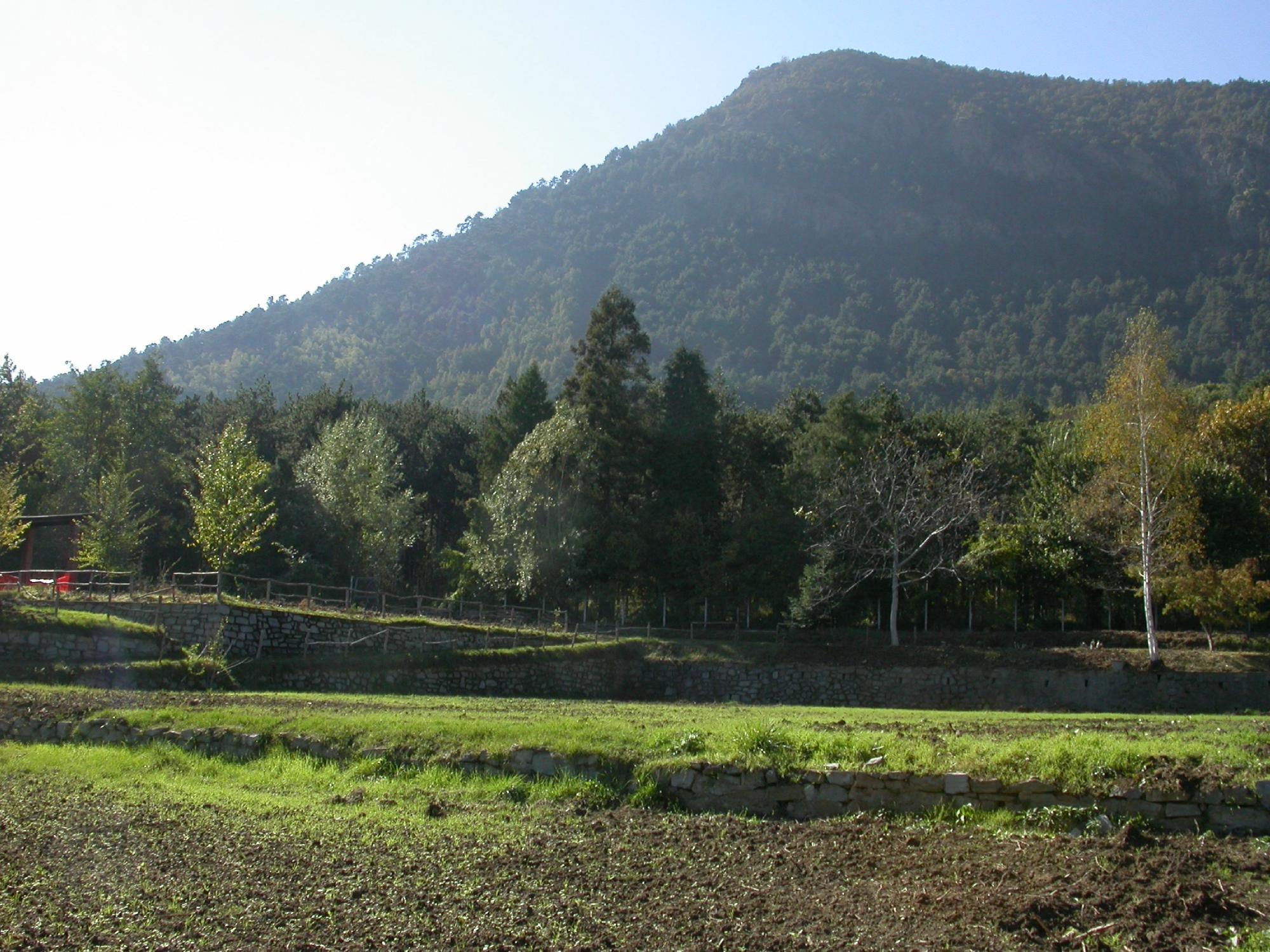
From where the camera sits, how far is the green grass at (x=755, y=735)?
37.6ft

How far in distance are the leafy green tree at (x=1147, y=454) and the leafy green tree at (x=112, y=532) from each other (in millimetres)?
45137

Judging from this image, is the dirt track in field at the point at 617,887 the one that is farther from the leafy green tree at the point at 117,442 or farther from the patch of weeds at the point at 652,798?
the leafy green tree at the point at 117,442

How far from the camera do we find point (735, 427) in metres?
63.9

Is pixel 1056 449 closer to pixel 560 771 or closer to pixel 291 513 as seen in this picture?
pixel 291 513

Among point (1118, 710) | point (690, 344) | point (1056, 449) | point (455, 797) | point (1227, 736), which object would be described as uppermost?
point (690, 344)

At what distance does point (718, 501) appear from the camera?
60.2 metres

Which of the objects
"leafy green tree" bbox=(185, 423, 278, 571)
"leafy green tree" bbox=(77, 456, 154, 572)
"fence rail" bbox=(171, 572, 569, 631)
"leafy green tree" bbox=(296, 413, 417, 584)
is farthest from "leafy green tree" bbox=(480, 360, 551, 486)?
"leafy green tree" bbox=(77, 456, 154, 572)

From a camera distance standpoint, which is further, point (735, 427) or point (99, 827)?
point (735, 427)

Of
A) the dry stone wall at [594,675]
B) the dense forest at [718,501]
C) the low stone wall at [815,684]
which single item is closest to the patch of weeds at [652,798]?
the dry stone wall at [594,675]

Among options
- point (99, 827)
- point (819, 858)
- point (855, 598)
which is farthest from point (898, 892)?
point (855, 598)

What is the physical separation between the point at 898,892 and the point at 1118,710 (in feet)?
107

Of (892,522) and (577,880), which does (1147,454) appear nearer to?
(892,522)

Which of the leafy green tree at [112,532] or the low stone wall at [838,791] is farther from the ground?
the leafy green tree at [112,532]

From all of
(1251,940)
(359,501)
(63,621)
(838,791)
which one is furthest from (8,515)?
(1251,940)
